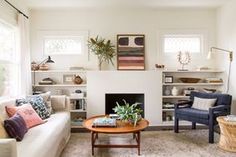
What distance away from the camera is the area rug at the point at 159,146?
3709 mm

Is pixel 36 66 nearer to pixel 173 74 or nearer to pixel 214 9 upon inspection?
pixel 173 74

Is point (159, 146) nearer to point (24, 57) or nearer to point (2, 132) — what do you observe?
point (2, 132)

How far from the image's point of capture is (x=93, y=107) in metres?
5.27

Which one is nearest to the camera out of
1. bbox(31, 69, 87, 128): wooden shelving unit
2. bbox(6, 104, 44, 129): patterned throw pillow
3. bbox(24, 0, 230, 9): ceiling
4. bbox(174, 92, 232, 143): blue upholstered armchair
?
bbox(6, 104, 44, 129): patterned throw pillow

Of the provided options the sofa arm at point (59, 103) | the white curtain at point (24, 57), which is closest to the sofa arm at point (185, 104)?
the sofa arm at point (59, 103)

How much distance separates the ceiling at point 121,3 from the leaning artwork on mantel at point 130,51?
0.69 meters

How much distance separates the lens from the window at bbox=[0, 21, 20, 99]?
4.27m

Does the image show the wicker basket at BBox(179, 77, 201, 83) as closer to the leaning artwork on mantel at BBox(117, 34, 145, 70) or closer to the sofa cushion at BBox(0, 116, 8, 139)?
the leaning artwork on mantel at BBox(117, 34, 145, 70)

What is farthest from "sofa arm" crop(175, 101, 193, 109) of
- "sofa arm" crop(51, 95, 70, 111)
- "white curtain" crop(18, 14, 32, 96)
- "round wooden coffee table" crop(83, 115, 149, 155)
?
"white curtain" crop(18, 14, 32, 96)

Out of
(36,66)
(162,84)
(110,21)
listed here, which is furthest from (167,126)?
(36,66)

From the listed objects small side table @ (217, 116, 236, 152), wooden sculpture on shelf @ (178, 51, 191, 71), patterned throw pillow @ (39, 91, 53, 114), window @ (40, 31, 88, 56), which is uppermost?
window @ (40, 31, 88, 56)

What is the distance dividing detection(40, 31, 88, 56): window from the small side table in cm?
316

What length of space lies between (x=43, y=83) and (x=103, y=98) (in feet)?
4.22

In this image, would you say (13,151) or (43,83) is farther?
(43,83)
